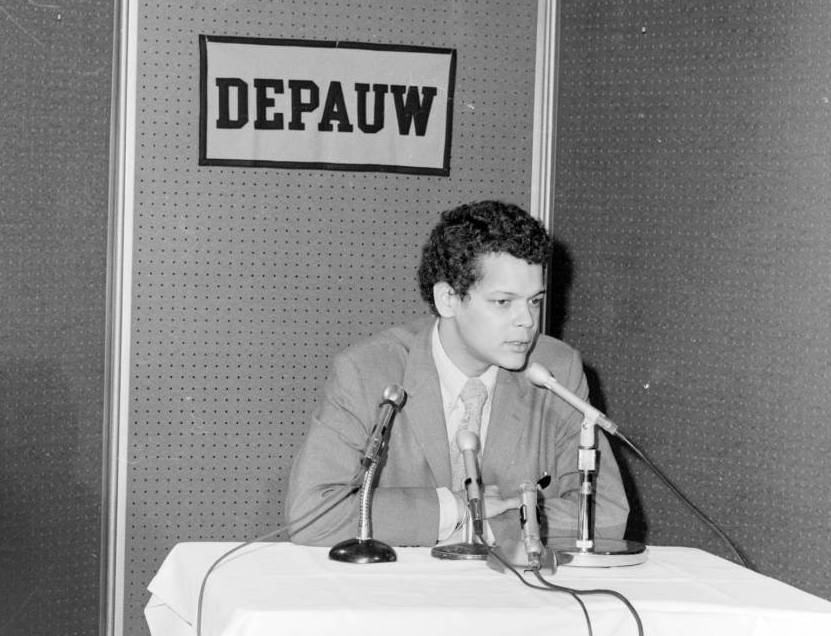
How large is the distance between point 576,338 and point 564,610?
152 cm

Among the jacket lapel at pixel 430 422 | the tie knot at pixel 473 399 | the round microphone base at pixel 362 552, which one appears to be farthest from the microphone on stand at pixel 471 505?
the tie knot at pixel 473 399

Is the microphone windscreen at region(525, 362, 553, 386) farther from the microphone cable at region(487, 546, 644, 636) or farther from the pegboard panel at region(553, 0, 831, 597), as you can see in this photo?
the pegboard panel at region(553, 0, 831, 597)

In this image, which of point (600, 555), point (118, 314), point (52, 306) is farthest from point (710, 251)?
point (52, 306)

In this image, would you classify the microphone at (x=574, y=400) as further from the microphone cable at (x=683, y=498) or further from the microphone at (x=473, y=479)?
the microphone at (x=473, y=479)

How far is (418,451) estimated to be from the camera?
290 cm

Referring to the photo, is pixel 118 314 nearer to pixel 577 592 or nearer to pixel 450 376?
pixel 450 376

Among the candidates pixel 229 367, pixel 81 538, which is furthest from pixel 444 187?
pixel 81 538

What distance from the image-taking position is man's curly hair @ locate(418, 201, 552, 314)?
2836 mm

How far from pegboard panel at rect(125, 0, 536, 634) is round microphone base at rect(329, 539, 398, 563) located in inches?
41.1

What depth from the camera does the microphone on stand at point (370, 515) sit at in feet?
7.72

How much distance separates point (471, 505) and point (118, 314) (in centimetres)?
139

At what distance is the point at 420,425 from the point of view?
113 inches

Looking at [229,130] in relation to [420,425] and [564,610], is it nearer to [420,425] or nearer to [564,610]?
[420,425]

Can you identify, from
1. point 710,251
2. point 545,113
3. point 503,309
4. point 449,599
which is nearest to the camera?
point 449,599
